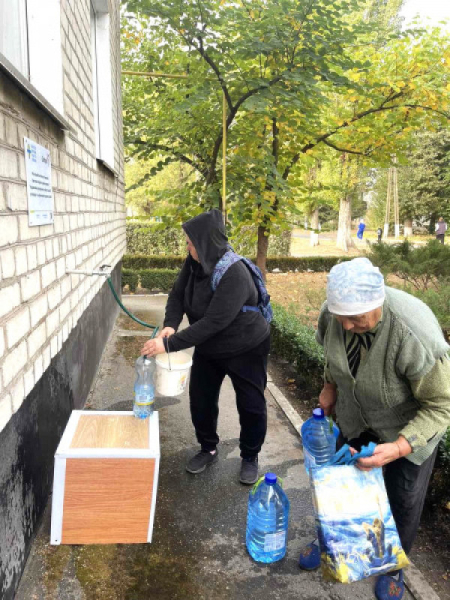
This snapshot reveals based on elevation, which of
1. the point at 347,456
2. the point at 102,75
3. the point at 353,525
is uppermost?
the point at 102,75

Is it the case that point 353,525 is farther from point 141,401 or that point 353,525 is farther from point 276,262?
point 276,262

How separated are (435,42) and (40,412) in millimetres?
9438

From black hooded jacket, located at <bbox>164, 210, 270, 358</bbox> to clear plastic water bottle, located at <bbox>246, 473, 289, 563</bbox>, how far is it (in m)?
0.90

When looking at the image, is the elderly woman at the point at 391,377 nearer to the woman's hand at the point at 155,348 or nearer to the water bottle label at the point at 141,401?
the woman's hand at the point at 155,348

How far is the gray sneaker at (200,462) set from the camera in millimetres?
3400

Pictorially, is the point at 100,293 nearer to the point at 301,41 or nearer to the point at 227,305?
the point at 227,305

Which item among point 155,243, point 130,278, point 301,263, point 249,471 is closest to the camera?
point 249,471

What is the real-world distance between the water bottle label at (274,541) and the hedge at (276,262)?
37.8 feet

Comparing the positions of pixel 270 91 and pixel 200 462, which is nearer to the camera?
pixel 200 462

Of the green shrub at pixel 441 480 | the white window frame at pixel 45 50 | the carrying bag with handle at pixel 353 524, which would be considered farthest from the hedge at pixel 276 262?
the carrying bag with handle at pixel 353 524

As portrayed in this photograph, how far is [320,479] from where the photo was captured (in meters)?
2.04

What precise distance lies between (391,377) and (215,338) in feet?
4.17

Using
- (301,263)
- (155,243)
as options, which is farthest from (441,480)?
(301,263)

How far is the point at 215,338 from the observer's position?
9.88 feet
